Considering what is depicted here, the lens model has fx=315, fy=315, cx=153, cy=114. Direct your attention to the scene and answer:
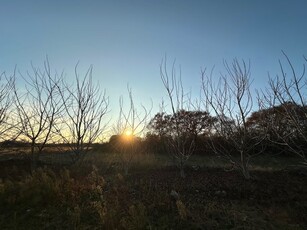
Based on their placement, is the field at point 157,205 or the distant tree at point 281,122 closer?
the field at point 157,205

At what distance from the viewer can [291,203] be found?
21.5 ft

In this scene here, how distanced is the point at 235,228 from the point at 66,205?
3467 mm

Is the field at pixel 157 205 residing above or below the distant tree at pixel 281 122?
below

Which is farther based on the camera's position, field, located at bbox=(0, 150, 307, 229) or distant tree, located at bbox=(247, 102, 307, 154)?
distant tree, located at bbox=(247, 102, 307, 154)

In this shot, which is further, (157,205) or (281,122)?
(281,122)

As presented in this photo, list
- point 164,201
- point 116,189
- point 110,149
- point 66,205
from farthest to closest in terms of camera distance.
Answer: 1. point 110,149
2. point 116,189
3. point 66,205
4. point 164,201

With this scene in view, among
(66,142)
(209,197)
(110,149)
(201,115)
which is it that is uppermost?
(201,115)

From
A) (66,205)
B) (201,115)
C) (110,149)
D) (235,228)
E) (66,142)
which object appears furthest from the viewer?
(201,115)

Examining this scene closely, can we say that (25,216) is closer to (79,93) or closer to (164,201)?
(164,201)

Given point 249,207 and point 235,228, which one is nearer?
point 235,228

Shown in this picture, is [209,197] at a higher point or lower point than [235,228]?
higher

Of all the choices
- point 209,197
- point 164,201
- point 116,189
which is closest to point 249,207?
point 209,197

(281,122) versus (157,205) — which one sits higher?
(281,122)

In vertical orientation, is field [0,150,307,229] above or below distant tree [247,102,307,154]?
below
